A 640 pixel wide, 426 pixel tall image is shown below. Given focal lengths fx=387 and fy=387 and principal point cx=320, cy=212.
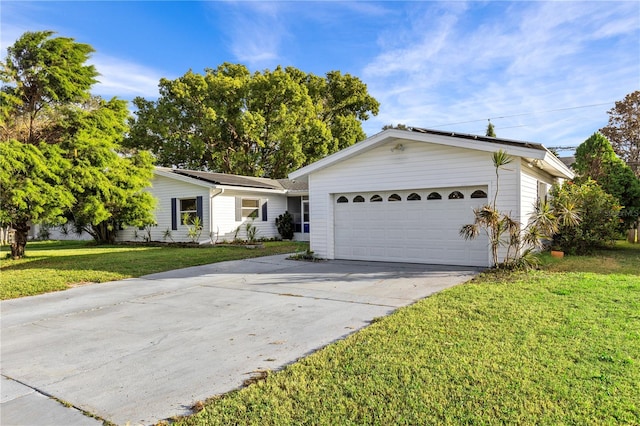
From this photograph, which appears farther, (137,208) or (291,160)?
(291,160)

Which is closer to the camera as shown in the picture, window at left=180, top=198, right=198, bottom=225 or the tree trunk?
the tree trunk

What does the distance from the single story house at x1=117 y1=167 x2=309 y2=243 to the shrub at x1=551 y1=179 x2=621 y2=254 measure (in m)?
11.4

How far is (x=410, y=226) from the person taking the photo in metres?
10.7

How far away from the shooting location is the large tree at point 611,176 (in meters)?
14.3

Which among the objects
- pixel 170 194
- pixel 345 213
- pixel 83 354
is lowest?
pixel 83 354

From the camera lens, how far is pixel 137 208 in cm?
1318

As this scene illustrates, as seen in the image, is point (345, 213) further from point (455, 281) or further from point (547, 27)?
point (547, 27)

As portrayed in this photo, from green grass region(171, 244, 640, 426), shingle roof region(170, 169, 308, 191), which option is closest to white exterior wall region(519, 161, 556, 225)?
green grass region(171, 244, 640, 426)

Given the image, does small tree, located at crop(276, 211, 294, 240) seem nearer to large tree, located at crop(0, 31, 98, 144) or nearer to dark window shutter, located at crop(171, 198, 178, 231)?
dark window shutter, located at crop(171, 198, 178, 231)

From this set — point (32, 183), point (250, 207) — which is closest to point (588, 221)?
point (250, 207)

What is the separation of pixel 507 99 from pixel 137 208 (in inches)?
666

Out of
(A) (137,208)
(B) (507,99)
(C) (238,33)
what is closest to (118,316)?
(A) (137,208)

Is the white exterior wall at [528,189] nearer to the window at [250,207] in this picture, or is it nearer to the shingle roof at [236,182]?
the shingle roof at [236,182]

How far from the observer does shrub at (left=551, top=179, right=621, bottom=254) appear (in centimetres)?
1148
